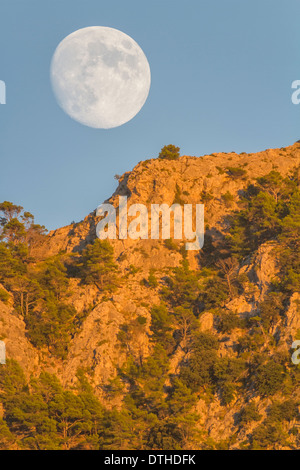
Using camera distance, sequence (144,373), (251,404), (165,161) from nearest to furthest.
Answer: (251,404) → (144,373) → (165,161)

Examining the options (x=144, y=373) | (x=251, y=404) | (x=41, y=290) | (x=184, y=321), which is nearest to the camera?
(x=251, y=404)

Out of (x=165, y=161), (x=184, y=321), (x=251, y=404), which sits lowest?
(x=251, y=404)

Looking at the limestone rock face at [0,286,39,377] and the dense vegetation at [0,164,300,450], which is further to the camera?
the limestone rock face at [0,286,39,377]

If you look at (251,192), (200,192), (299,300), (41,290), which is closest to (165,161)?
(200,192)

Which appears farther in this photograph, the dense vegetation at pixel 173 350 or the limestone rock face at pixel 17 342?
the limestone rock face at pixel 17 342

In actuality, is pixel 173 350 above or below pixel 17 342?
below

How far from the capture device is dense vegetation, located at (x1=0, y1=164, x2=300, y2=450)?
6888cm

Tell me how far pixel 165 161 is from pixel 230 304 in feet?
125

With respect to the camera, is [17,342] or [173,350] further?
[173,350]

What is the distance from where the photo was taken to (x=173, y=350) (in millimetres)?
83625

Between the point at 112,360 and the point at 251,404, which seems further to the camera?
the point at 112,360

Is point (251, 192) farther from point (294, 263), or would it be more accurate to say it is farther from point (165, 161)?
point (294, 263)

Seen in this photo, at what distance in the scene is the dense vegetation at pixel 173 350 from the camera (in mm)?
68875

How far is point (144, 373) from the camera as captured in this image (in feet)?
256
